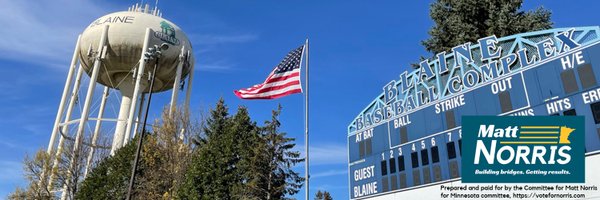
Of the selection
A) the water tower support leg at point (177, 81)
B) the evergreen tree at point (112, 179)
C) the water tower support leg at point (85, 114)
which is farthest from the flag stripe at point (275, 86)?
the water tower support leg at point (85, 114)

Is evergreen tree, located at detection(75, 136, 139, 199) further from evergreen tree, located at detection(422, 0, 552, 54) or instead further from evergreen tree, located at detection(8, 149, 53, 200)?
evergreen tree, located at detection(422, 0, 552, 54)

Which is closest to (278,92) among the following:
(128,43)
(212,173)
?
(212,173)

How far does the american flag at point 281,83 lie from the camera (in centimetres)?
1592

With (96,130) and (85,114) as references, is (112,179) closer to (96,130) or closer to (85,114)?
(85,114)

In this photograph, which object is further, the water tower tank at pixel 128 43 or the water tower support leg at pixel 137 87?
the water tower tank at pixel 128 43

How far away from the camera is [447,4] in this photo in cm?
3484

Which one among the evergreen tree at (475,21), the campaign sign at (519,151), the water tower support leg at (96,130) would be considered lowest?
the campaign sign at (519,151)

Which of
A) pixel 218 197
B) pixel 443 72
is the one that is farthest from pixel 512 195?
pixel 218 197

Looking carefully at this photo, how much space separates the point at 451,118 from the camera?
63.6 feet

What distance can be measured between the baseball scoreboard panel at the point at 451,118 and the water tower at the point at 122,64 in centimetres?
1590

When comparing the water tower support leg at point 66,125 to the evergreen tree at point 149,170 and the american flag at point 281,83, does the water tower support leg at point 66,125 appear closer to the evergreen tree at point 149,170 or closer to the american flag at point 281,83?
the evergreen tree at point 149,170

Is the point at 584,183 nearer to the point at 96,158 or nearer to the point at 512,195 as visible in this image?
the point at 512,195

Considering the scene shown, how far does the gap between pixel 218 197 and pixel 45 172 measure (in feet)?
46.0

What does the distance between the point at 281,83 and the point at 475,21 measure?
21805mm
